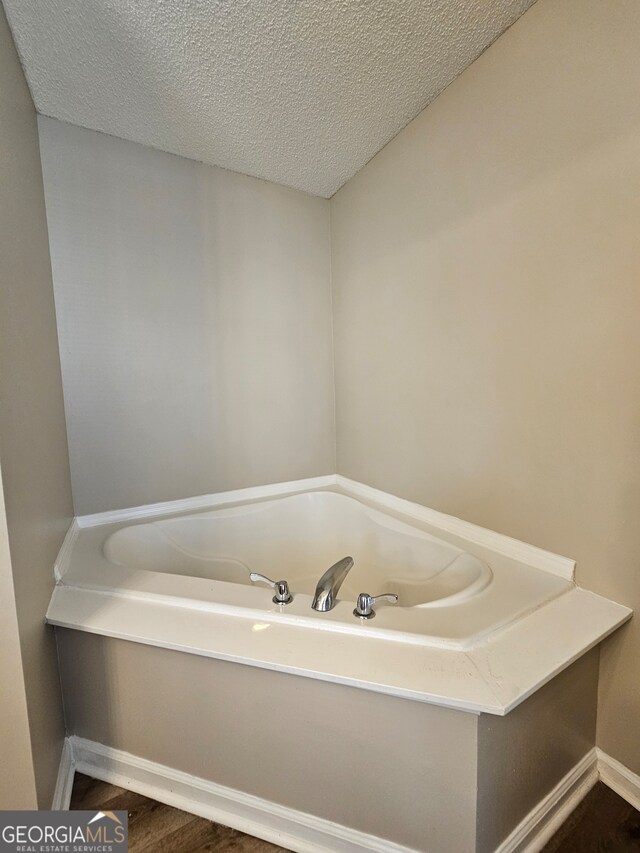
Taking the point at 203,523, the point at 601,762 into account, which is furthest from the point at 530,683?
the point at 203,523

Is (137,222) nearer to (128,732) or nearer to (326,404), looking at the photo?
(326,404)

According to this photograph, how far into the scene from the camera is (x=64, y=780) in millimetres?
1188

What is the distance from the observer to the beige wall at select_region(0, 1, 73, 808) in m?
0.98

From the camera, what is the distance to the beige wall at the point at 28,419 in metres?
0.98

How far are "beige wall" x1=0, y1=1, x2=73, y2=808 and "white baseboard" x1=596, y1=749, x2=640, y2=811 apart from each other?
1545mm

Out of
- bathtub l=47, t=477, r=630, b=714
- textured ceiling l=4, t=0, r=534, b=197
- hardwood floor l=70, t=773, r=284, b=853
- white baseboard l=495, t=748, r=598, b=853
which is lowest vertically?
hardwood floor l=70, t=773, r=284, b=853

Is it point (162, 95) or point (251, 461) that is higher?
point (162, 95)

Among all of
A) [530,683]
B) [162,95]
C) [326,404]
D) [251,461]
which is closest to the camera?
[530,683]

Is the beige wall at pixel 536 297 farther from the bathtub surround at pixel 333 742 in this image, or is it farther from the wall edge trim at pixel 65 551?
the wall edge trim at pixel 65 551

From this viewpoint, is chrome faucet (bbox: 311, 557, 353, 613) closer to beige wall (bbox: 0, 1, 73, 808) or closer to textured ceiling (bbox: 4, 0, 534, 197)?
beige wall (bbox: 0, 1, 73, 808)

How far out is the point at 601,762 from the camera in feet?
3.90

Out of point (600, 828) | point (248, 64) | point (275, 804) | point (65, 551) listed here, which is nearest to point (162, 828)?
point (275, 804)

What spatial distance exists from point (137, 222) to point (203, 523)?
4.72 feet

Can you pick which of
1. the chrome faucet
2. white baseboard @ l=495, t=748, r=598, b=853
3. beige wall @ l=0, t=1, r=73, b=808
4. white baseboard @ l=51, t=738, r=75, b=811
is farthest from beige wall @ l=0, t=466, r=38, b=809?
white baseboard @ l=495, t=748, r=598, b=853
